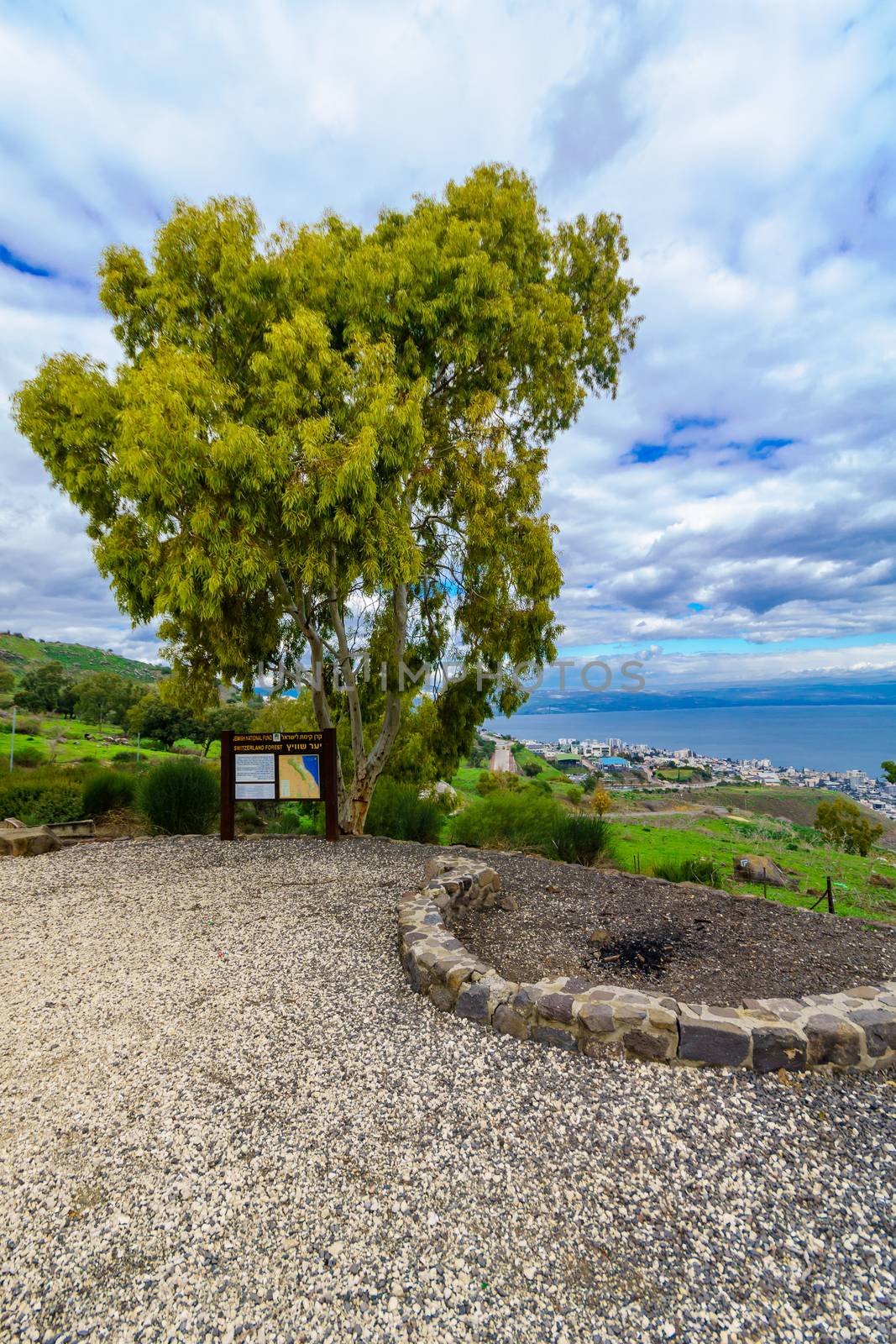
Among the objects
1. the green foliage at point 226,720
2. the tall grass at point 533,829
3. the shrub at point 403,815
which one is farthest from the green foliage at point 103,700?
the tall grass at point 533,829

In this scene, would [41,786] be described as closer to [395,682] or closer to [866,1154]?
[395,682]

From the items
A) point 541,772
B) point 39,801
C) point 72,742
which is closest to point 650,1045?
point 39,801

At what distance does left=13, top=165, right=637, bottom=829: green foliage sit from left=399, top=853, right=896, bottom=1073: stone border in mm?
4130

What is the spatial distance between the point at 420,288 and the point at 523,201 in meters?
2.27

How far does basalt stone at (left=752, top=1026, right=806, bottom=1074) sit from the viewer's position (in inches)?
122

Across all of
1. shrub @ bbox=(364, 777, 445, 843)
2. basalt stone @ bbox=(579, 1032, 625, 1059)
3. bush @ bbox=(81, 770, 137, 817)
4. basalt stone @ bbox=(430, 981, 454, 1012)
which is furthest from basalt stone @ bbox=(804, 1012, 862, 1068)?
bush @ bbox=(81, 770, 137, 817)

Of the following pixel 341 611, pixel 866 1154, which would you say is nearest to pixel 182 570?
pixel 341 611

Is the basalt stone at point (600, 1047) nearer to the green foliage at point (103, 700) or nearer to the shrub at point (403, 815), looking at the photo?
the shrub at point (403, 815)

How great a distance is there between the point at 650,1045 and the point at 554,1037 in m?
0.51

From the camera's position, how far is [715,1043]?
310 cm

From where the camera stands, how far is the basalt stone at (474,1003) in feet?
11.5

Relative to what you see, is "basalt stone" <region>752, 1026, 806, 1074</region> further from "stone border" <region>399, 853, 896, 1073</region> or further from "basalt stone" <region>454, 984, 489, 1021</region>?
"basalt stone" <region>454, 984, 489, 1021</region>

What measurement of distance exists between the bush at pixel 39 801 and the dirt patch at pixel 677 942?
693cm

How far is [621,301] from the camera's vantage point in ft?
28.8
